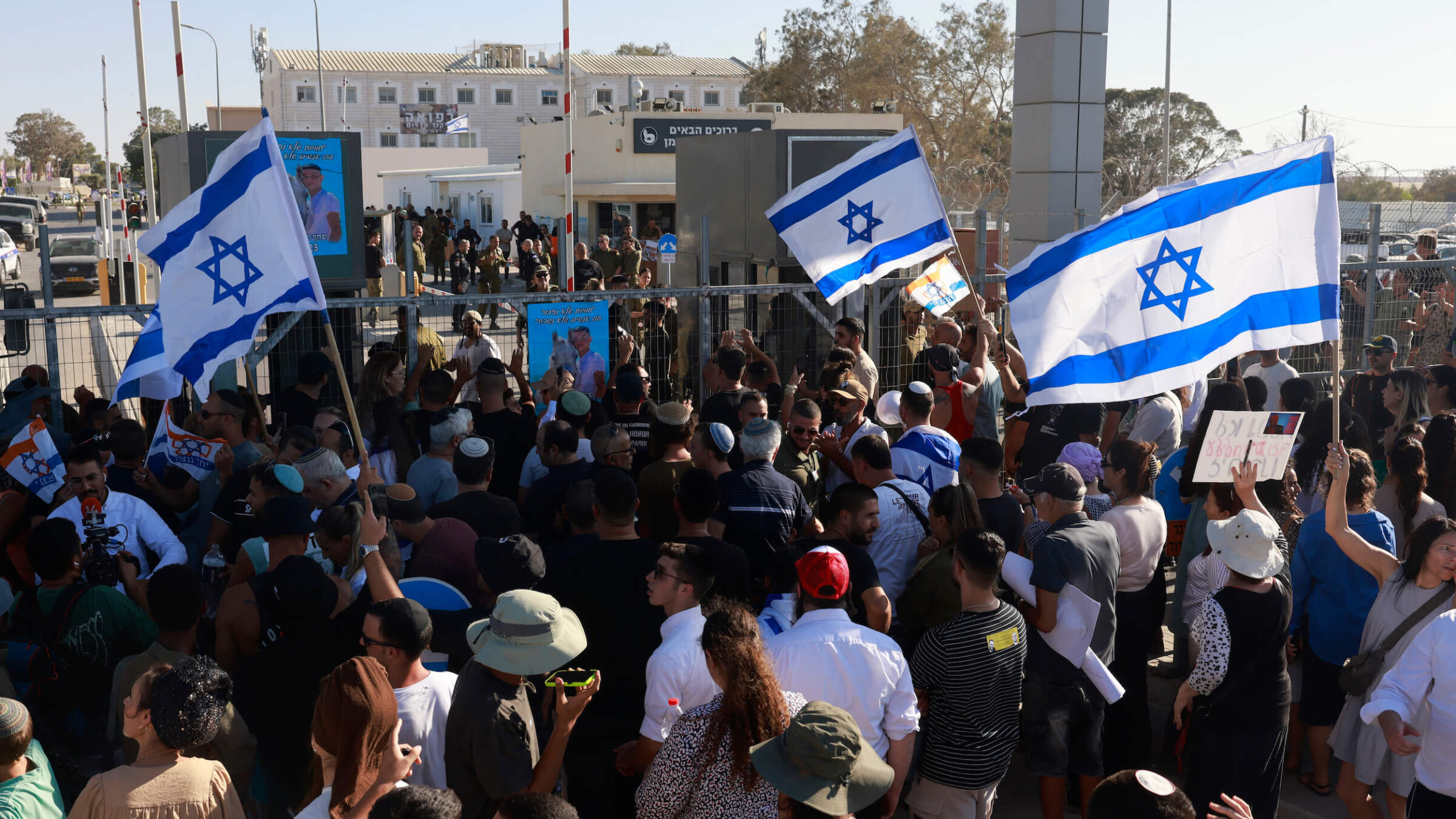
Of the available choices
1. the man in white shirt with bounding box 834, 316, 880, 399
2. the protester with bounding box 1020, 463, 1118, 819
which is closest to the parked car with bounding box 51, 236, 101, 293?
the man in white shirt with bounding box 834, 316, 880, 399

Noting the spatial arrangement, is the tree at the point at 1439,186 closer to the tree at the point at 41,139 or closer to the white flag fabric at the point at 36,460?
the white flag fabric at the point at 36,460

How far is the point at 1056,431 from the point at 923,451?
5.88ft

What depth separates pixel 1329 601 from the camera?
542cm

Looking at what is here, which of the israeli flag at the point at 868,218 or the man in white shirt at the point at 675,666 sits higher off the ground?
the israeli flag at the point at 868,218

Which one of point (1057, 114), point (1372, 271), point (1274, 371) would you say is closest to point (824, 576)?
point (1274, 371)

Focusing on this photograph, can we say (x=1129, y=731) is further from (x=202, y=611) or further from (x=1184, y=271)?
(x=202, y=611)

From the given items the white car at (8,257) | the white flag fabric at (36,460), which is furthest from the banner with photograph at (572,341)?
the white car at (8,257)

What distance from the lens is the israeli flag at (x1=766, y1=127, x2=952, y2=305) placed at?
23.5 feet

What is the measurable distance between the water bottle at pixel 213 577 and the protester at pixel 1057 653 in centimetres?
379

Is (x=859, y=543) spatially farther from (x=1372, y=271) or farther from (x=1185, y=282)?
(x=1372, y=271)

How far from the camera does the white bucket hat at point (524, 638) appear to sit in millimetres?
3734

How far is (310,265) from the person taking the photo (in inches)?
217

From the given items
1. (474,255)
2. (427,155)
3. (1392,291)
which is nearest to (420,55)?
(427,155)

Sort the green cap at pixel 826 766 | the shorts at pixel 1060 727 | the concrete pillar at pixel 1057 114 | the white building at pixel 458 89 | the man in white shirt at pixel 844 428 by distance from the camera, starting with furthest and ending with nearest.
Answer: the white building at pixel 458 89 → the concrete pillar at pixel 1057 114 → the man in white shirt at pixel 844 428 → the shorts at pixel 1060 727 → the green cap at pixel 826 766
